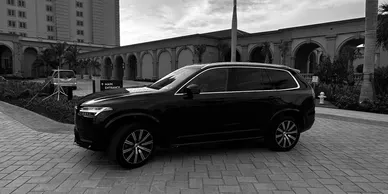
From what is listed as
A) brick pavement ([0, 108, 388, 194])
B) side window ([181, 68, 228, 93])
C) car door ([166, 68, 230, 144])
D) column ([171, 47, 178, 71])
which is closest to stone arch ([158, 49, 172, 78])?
column ([171, 47, 178, 71])

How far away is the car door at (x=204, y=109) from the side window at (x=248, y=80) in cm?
18

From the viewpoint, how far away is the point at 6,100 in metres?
12.9

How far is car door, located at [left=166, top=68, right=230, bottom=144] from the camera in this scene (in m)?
4.83

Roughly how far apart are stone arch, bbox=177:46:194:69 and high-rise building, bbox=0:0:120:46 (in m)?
46.2

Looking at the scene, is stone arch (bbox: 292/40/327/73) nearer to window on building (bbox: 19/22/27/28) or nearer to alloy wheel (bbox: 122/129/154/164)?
alloy wheel (bbox: 122/129/154/164)

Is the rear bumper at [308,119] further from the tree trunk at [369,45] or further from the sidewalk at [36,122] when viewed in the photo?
the tree trunk at [369,45]

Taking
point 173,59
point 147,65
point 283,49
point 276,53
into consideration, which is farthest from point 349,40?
point 147,65

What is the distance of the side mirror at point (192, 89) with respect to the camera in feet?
15.3

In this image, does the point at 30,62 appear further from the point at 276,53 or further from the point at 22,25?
the point at 276,53

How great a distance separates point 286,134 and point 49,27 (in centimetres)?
7624

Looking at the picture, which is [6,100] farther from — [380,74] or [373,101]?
[380,74]

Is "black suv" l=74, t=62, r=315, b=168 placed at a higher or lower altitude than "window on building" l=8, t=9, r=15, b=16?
lower

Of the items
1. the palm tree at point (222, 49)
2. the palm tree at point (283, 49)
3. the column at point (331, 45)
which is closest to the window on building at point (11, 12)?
the palm tree at point (222, 49)

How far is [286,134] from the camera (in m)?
5.77
